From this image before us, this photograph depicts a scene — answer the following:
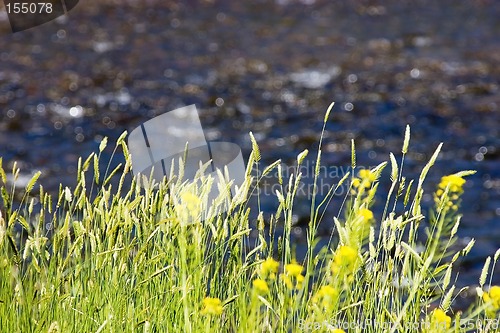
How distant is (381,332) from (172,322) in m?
0.76

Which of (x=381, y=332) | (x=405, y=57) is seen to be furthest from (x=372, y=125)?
(x=381, y=332)

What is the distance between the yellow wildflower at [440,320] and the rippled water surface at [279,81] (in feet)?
12.8

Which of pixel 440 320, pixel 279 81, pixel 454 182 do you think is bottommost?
pixel 279 81

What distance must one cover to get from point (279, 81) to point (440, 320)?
27.7ft

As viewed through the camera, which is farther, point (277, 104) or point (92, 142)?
Answer: point (277, 104)

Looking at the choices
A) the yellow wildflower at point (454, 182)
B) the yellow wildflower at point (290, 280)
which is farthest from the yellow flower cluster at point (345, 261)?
the yellow wildflower at point (454, 182)

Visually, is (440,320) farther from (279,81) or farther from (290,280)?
(279,81)

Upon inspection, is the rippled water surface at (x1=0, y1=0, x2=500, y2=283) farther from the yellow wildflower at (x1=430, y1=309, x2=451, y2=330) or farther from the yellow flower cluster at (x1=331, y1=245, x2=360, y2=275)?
the yellow flower cluster at (x1=331, y1=245, x2=360, y2=275)

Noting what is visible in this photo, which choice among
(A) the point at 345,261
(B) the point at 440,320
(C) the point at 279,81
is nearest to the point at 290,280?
(A) the point at 345,261

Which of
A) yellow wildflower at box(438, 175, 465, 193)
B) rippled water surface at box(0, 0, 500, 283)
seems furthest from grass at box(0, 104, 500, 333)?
rippled water surface at box(0, 0, 500, 283)

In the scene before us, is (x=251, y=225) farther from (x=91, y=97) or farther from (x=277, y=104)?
(x=91, y=97)

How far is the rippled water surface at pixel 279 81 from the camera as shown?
28.4 feet

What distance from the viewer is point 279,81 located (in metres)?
10.8

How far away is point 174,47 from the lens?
12.1 meters
